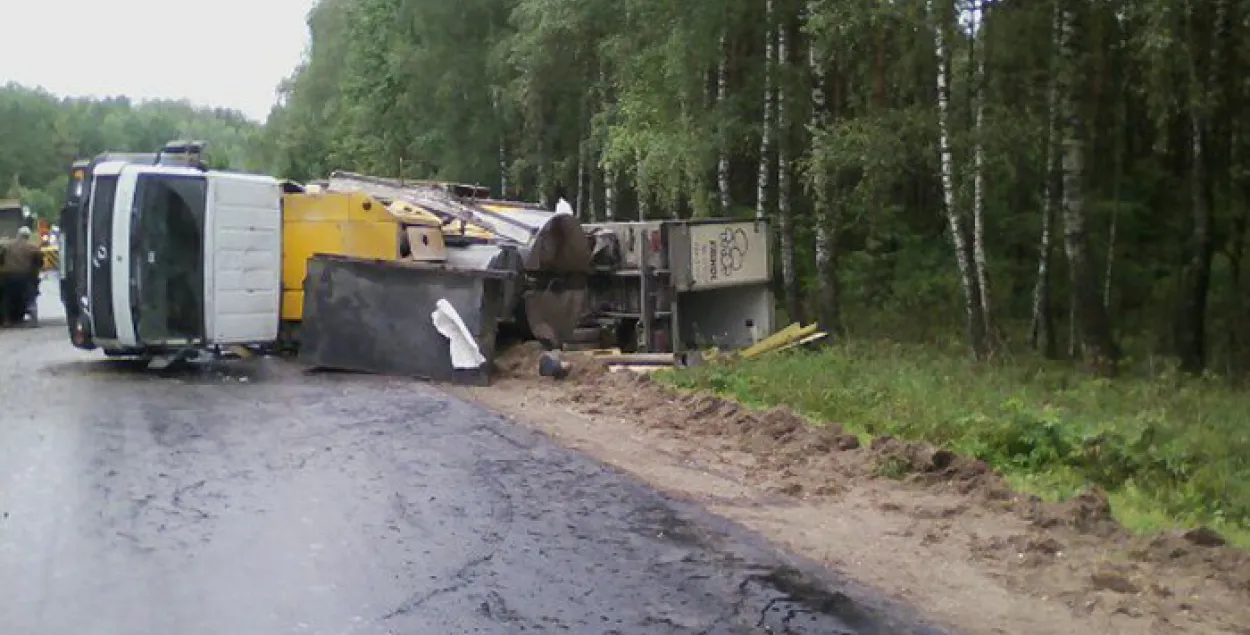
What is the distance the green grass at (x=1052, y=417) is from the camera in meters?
8.84

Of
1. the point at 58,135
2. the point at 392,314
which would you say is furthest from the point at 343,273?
the point at 58,135

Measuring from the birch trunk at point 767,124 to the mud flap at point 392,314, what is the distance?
6939mm

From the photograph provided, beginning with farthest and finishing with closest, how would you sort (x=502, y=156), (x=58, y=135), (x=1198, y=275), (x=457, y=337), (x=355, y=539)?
(x=58, y=135) → (x=502, y=156) → (x=1198, y=275) → (x=457, y=337) → (x=355, y=539)

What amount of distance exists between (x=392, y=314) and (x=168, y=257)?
269 centimetres

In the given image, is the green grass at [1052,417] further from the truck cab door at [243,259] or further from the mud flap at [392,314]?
the truck cab door at [243,259]

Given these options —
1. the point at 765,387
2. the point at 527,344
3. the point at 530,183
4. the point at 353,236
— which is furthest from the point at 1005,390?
the point at 530,183

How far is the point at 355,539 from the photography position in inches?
284

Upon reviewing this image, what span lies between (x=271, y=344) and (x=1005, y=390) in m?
9.10

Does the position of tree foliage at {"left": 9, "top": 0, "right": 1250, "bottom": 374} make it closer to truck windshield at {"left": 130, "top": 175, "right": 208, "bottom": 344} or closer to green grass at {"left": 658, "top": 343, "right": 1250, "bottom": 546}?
green grass at {"left": 658, "top": 343, "right": 1250, "bottom": 546}

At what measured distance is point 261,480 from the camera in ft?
28.9

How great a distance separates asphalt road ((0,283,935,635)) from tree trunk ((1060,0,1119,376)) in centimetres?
864

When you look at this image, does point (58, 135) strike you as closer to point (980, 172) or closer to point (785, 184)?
point (785, 184)

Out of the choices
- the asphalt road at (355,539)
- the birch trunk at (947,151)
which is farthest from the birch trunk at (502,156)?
the asphalt road at (355,539)

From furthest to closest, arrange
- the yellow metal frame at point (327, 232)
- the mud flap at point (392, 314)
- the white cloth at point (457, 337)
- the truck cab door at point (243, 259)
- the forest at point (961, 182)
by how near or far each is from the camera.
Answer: the yellow metal frame at point (327, 232) < the truck cab door at point (243, 259) < the mud flap at point (392, 314) < the white cloth at point (457, 337) < the forest at point (961, 182)
